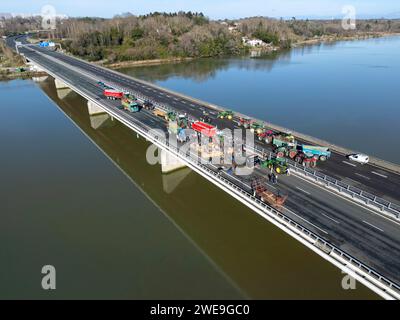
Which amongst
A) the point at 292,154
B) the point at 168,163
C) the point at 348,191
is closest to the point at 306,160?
the point at 292,154

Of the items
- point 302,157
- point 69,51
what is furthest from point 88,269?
point 69,51

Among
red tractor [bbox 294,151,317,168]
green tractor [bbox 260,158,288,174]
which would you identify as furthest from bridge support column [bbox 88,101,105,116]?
red tractor [bbox 294,151,317,168]

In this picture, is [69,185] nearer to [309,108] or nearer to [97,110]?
[97,110]

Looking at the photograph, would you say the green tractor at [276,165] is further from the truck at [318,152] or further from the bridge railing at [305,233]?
the bridge railing at [305,233]
